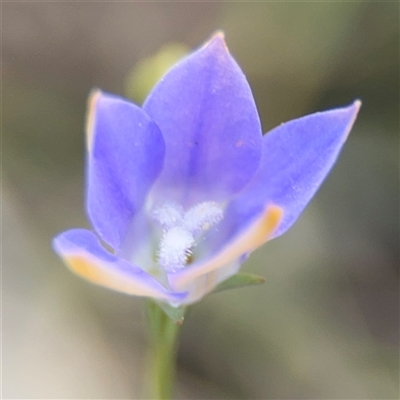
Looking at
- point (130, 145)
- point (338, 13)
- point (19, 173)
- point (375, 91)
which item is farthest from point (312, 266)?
point (130, 145)

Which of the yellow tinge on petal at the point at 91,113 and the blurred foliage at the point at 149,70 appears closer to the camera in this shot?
the yellow tinge on petal at the point at 91,113

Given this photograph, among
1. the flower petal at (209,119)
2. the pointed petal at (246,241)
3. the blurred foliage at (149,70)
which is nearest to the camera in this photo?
the pointed petal at (246,241)

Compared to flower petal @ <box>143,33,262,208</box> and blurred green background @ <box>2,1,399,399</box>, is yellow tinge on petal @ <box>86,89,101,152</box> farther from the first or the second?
blurred green background @ <box>2,1,399,399</box>

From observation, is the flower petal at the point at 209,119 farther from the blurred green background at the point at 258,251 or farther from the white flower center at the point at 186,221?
the blurred green background at the point at 258,251

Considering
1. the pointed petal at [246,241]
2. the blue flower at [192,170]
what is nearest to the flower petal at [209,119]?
the blue flower at [192,170]

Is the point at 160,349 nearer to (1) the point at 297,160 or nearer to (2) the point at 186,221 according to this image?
(2) the point at 186,221

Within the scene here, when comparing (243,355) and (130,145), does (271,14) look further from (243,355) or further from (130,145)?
(130,145)

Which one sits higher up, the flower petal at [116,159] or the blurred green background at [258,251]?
the blurred green background at [258,251]

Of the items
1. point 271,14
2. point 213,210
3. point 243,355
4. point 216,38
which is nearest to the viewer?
point 216,38
